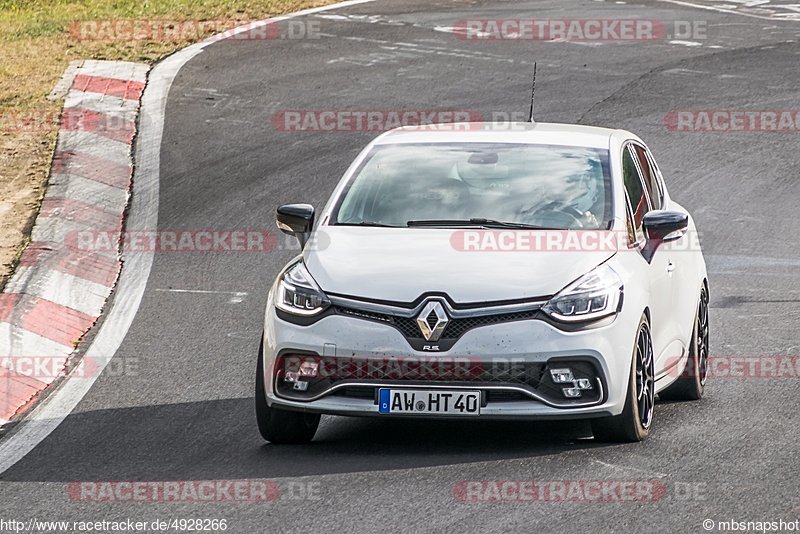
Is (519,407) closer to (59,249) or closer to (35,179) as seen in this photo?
(59,249)

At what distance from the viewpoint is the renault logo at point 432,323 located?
23.6 feet

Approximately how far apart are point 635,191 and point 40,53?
12351 millimetres

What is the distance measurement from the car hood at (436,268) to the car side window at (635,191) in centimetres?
67

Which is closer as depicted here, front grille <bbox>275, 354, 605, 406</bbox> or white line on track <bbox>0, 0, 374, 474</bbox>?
front grille <bbox>275, 354, 605, 406</bbox>

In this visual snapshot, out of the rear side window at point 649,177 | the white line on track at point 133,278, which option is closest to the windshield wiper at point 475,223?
the rear side window at point 649,177

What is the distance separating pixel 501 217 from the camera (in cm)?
813

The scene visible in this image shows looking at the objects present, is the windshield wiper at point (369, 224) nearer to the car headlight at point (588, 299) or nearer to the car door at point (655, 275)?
the car headlight at point (588, 299)

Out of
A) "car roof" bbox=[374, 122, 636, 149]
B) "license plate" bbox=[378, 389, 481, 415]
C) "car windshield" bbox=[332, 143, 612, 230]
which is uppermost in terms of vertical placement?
"car roof" bbox=[374, 122, 636, 149]

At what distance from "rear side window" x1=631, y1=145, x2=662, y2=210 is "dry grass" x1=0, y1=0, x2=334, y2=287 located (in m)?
5.28

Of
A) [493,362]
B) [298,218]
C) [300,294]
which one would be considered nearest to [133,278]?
[298,218]

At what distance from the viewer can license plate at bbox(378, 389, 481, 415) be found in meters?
7.23

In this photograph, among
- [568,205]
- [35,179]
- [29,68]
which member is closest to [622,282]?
[568,205]

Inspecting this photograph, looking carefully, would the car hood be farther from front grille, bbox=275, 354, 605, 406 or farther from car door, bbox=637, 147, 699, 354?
car door, bbox=637, 147, 699, 354

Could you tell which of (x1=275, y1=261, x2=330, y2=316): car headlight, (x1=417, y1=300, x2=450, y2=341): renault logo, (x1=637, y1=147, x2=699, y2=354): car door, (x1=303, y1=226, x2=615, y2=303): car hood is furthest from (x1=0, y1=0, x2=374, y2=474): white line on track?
(x1=637, y1=147, x2=699, y2=354): car door
